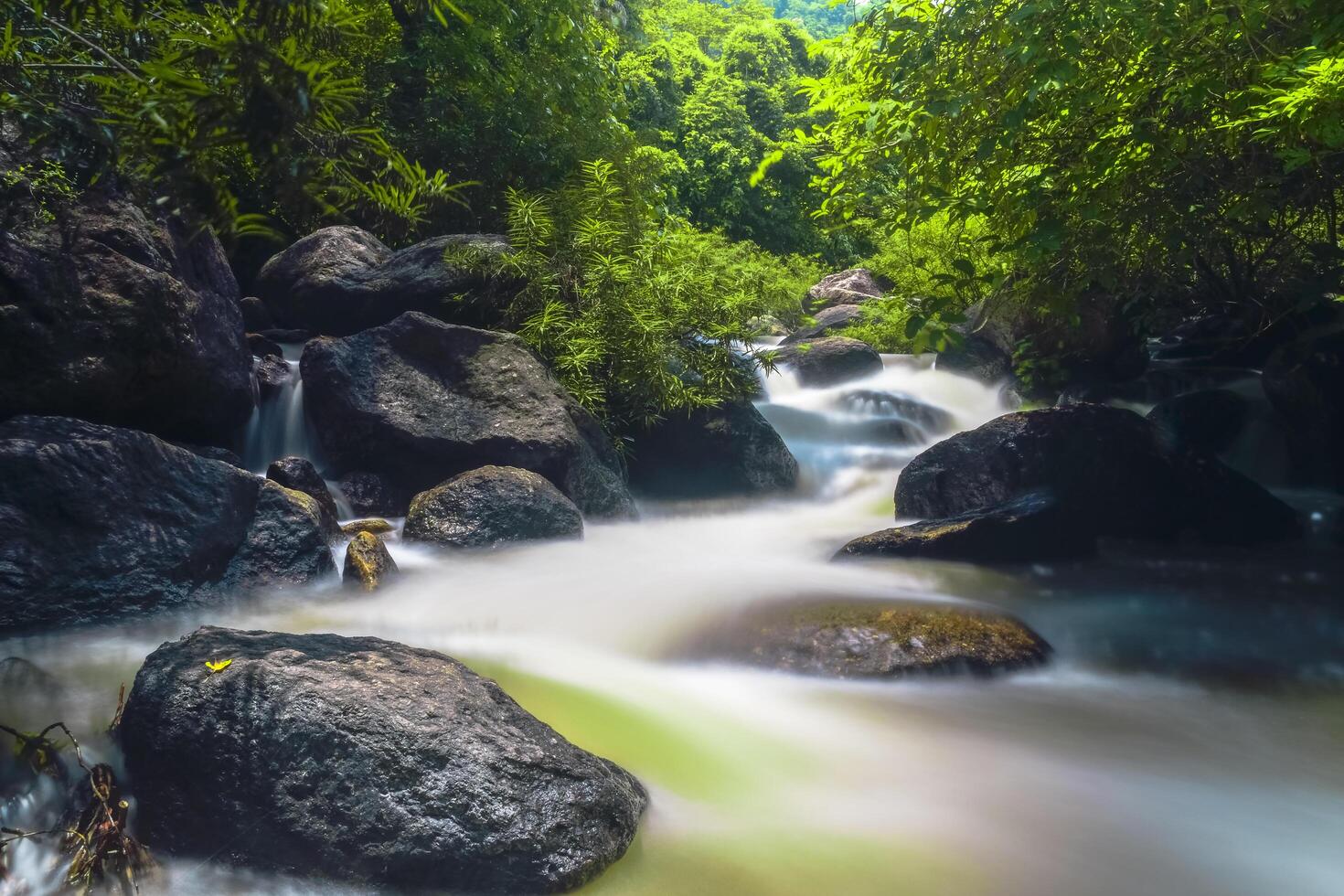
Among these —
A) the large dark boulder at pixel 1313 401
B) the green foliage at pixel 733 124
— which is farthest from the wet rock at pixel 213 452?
the green foliage at pixel 733 124

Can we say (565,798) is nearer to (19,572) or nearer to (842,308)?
(19,572)

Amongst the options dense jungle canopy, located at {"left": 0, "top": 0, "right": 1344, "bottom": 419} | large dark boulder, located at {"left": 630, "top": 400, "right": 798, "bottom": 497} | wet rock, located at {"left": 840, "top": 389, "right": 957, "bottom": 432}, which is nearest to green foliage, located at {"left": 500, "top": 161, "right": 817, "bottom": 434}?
dense jungle canopy, located at {"left": 0, "top": 0, "right": 1344, "bottom": 419}

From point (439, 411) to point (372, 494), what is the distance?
90cm

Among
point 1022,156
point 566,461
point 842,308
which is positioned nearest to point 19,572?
point 566,461

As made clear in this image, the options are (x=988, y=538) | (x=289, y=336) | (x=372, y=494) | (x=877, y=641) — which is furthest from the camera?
(x=289, y=336)

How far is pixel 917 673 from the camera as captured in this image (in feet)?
15.1

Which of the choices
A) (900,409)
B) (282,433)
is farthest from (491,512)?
(900,409)

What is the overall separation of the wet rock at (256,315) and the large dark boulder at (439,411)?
1978 mm

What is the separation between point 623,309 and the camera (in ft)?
29.5

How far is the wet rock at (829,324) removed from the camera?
55.7 ft

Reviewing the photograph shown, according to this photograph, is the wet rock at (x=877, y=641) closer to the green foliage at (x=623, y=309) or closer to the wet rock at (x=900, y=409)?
the green foliage at (x=623, y=309)

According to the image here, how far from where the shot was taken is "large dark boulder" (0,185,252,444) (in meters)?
5.71

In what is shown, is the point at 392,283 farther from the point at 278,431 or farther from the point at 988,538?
the point at 988,538

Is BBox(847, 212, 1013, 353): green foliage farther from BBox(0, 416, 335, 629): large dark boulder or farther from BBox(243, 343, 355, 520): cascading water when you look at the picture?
BBox(243, 343, 355, 520): cascading water
